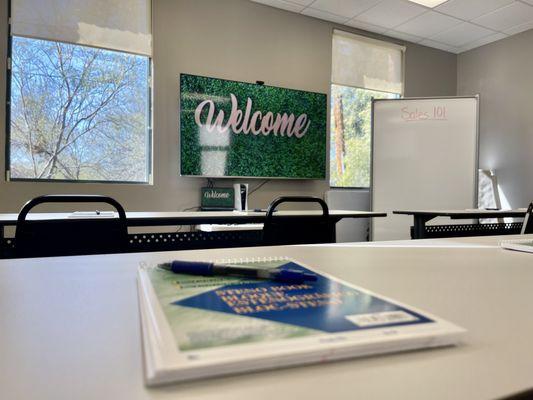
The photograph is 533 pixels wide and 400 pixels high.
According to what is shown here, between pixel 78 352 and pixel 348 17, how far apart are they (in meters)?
4.57

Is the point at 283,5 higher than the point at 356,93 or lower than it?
higher

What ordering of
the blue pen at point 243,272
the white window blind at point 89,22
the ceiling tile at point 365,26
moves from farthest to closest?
the ceiling tile at point 365,26, the white window blind at point 89,22, the blue pen at point 243,272

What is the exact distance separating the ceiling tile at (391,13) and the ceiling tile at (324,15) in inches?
7.6

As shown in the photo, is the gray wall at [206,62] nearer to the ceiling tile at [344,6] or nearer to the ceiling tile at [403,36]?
the ceiling tile at [344,6]

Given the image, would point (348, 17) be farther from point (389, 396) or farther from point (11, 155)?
point (389, 396)

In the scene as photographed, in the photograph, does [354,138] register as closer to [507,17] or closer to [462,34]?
[462,34]

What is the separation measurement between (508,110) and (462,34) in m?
1.09

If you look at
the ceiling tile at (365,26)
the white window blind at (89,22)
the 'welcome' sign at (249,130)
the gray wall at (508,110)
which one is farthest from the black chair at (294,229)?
the gray wall at (508,110)

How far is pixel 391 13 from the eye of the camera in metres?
4.07

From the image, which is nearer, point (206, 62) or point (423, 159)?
point (206, 62)

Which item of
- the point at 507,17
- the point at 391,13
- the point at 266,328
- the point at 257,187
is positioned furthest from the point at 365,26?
the point at 266,328

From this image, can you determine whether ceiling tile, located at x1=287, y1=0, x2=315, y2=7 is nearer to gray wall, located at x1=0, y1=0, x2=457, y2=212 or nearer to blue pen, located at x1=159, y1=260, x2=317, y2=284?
gray wall, located at x1=0, y1=0, x2=457, y2=212

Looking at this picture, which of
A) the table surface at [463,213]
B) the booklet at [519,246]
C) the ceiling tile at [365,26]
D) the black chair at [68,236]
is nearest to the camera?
the booklet at [519,246]

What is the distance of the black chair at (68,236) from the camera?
4.52 feet
